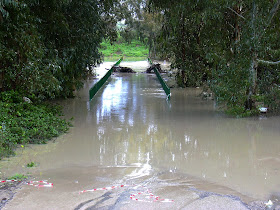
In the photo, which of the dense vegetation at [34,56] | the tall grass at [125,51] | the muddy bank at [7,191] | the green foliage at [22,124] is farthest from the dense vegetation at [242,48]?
the tall grass at [125,51]

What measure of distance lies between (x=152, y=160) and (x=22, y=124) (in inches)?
164

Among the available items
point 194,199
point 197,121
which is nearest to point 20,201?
point 194,199

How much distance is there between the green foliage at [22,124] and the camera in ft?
34.0

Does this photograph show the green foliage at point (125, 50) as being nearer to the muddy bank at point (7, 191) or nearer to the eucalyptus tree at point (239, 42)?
the eucalyptus tree at point (239, 42)

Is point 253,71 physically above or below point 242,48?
below

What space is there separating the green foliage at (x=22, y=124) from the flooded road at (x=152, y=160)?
1.12 ft

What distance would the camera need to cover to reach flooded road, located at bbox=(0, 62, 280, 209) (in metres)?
7.18

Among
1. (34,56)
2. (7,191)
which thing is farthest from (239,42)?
(7,191)

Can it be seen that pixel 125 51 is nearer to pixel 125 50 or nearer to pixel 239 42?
pixel 125 50

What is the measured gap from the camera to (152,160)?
10.2 meters

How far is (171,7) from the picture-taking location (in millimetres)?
16766

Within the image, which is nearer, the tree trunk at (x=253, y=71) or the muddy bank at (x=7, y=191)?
the muddy bank at (x=7, y=191)

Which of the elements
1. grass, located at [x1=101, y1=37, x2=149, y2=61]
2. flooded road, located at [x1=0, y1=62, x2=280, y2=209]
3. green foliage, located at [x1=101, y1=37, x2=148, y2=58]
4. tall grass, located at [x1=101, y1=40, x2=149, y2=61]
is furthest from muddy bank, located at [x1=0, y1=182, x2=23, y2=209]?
green foliage, located at [x1=101, y1=37, x2=148, y2=58]

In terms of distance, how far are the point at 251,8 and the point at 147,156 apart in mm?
7705
